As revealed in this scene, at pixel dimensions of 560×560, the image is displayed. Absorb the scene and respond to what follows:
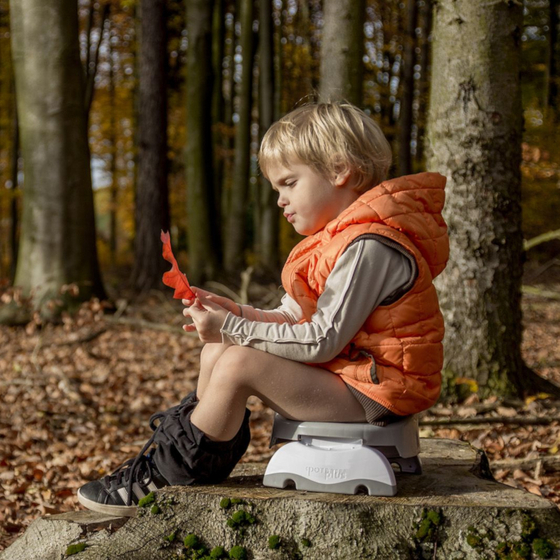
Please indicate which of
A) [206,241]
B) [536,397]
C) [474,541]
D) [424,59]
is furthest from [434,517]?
[424,59]

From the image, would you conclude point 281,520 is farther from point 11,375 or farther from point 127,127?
point 127,127

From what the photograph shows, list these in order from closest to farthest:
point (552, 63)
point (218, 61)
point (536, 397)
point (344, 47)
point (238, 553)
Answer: point (238, 553) → point (536, 397) → point (344, 47) → point (218, 61) → point (552, 63)

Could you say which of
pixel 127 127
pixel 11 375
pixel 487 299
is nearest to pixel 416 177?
pixel 487 299

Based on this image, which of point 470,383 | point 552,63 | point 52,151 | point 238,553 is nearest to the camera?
point 238,553

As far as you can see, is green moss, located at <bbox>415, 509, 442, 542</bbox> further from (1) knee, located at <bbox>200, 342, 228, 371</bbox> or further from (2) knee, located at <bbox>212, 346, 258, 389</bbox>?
(1) knee, located at <bbox>200, 342, 228, 371</bbox>

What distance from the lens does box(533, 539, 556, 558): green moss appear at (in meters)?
2.22

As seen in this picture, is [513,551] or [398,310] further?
[398,310]

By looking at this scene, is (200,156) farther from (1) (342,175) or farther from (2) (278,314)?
(1) (342,175)

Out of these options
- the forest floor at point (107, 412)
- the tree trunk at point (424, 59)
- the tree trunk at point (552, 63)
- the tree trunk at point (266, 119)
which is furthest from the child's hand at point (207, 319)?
the tree trunk at point (552, 63)

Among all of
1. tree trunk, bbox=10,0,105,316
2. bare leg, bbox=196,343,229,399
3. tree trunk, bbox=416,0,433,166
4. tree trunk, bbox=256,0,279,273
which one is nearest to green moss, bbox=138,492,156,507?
bare leg, bbox=196,343,229,399

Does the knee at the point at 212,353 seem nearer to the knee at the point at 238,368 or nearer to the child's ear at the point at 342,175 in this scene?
the knee at the point at 238,368

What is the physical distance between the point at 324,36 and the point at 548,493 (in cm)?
445

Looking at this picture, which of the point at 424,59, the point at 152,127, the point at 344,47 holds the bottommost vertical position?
the point at 152,127

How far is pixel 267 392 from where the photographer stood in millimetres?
2443
